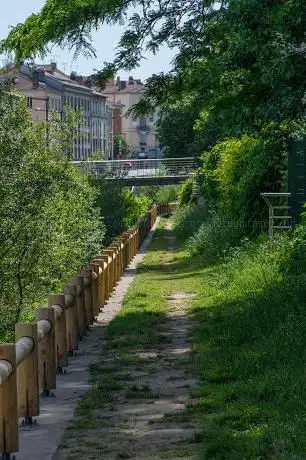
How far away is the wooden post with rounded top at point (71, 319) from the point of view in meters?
15.2

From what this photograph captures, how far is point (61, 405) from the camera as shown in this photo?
37.9 ft

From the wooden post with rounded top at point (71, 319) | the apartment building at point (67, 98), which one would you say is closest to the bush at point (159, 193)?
the apartment building at point (67, 98)

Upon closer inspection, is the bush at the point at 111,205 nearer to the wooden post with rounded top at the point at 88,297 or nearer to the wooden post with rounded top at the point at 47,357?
the wooden post with rounded top at the point at 88,297

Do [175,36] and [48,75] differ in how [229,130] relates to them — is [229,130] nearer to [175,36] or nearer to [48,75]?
[175,36]

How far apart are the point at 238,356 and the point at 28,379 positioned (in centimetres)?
351

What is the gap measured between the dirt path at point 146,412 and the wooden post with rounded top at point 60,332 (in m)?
0.47

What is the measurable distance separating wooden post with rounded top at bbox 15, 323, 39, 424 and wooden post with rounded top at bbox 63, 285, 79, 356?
4297 mm

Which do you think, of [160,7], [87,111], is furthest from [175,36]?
[87,111]

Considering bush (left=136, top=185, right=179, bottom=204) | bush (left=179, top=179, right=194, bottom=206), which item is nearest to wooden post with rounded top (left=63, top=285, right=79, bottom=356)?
bush (left=179, top=179, right=194, bottom=206)

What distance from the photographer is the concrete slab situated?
953 centimetres

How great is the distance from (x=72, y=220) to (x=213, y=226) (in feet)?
19.5

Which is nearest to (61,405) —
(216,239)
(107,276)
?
(107,276)

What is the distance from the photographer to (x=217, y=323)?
55.7ft

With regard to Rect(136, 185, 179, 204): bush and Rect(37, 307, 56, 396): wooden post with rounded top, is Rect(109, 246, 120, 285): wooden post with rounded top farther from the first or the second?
Rect(136, 185, 179, 204): bush
